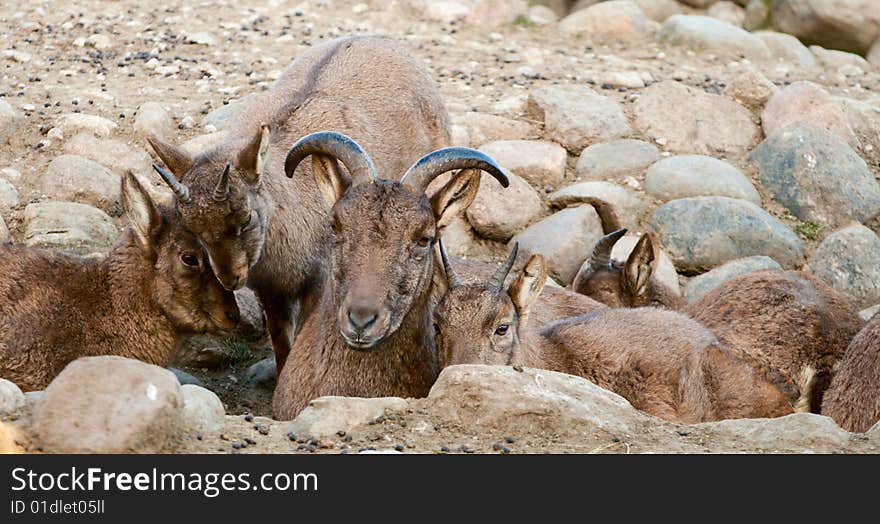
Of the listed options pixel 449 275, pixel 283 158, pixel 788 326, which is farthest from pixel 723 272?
pixel 283 158

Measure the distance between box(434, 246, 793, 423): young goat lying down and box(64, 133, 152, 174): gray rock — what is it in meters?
4.71

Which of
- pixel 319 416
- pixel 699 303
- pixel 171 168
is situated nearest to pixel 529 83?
pixel 699 303

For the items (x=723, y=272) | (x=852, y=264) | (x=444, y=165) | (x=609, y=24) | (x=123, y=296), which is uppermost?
(x=444, y=165)

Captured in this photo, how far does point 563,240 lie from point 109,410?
7019mm

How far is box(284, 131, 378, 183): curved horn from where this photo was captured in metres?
8.49

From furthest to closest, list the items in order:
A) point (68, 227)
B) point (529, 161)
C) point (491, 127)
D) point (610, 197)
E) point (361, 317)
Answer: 1. point (491, 127)
2. point (529, 161)
3. point (610, 197)
4. point (68, 227)
5. point (361, 317)

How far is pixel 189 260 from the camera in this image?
30.1 feet

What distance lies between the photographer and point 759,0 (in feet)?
67.3

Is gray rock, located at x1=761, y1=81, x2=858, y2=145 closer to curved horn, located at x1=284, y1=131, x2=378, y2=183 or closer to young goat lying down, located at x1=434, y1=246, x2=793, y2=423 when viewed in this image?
young goat lying down, located at x1=434, y1=246, x2=793, y2=423

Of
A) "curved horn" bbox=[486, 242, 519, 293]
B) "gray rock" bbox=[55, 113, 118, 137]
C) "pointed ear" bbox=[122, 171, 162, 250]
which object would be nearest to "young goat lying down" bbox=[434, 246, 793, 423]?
"curved horn" bbox=[486, 242, 519, 293]

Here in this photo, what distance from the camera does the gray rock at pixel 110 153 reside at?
40.9 feet

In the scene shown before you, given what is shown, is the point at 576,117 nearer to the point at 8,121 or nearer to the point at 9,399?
the point at 8,121

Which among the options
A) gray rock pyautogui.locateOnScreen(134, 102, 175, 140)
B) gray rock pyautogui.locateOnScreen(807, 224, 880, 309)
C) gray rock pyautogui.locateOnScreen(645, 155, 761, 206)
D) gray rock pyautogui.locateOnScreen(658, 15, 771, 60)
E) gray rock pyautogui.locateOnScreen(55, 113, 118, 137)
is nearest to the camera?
gray rock pyautogui.locateOnScreen(807, 224, 880, 309)

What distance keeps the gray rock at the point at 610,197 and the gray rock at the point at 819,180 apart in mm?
1609
